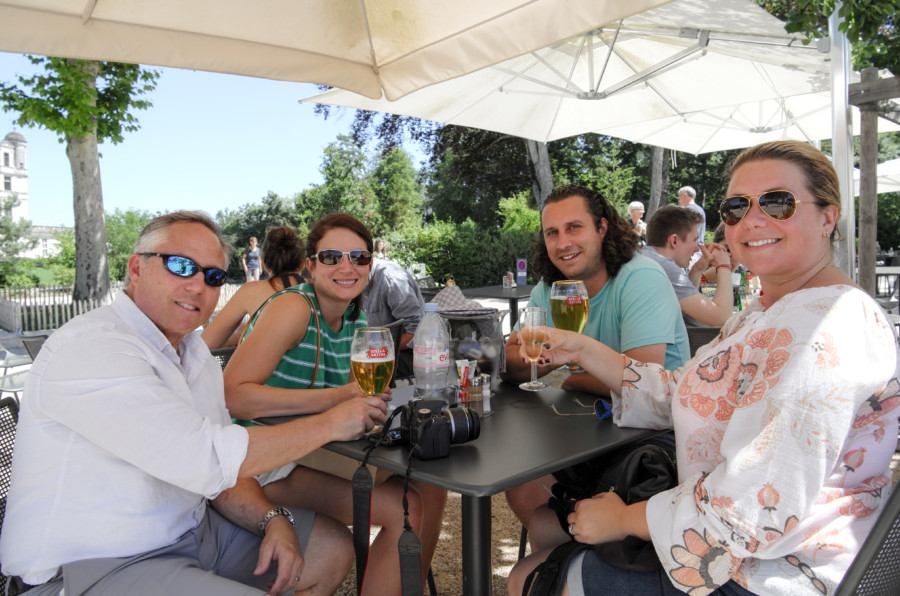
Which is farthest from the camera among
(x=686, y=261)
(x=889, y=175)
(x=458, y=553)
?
(x=889, y=175)

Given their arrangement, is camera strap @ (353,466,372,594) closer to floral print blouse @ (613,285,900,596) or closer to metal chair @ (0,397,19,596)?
floral print blouse @ (613,285,900,596)

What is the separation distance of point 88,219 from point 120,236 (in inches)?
786

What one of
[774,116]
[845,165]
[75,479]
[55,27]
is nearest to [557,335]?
[75,479]

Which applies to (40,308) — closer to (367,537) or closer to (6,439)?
(6,439)

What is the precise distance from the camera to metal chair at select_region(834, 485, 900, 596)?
1063 mm

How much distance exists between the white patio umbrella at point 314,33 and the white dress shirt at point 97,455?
4.42 feet

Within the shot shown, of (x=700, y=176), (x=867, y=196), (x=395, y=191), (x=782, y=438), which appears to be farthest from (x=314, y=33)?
(x=395, y=191)

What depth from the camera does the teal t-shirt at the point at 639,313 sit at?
8.00 feet

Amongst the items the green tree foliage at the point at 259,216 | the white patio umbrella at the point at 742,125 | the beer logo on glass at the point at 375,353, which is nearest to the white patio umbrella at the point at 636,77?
the white patio umbrella at the point at 742,125

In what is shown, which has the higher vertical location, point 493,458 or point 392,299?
point 392,299

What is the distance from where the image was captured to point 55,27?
2.25m

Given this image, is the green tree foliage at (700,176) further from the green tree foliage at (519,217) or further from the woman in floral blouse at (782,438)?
the woman in floral blouse at (782,438)

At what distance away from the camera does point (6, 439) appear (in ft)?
5.56

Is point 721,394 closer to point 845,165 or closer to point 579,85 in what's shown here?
point 845,165
